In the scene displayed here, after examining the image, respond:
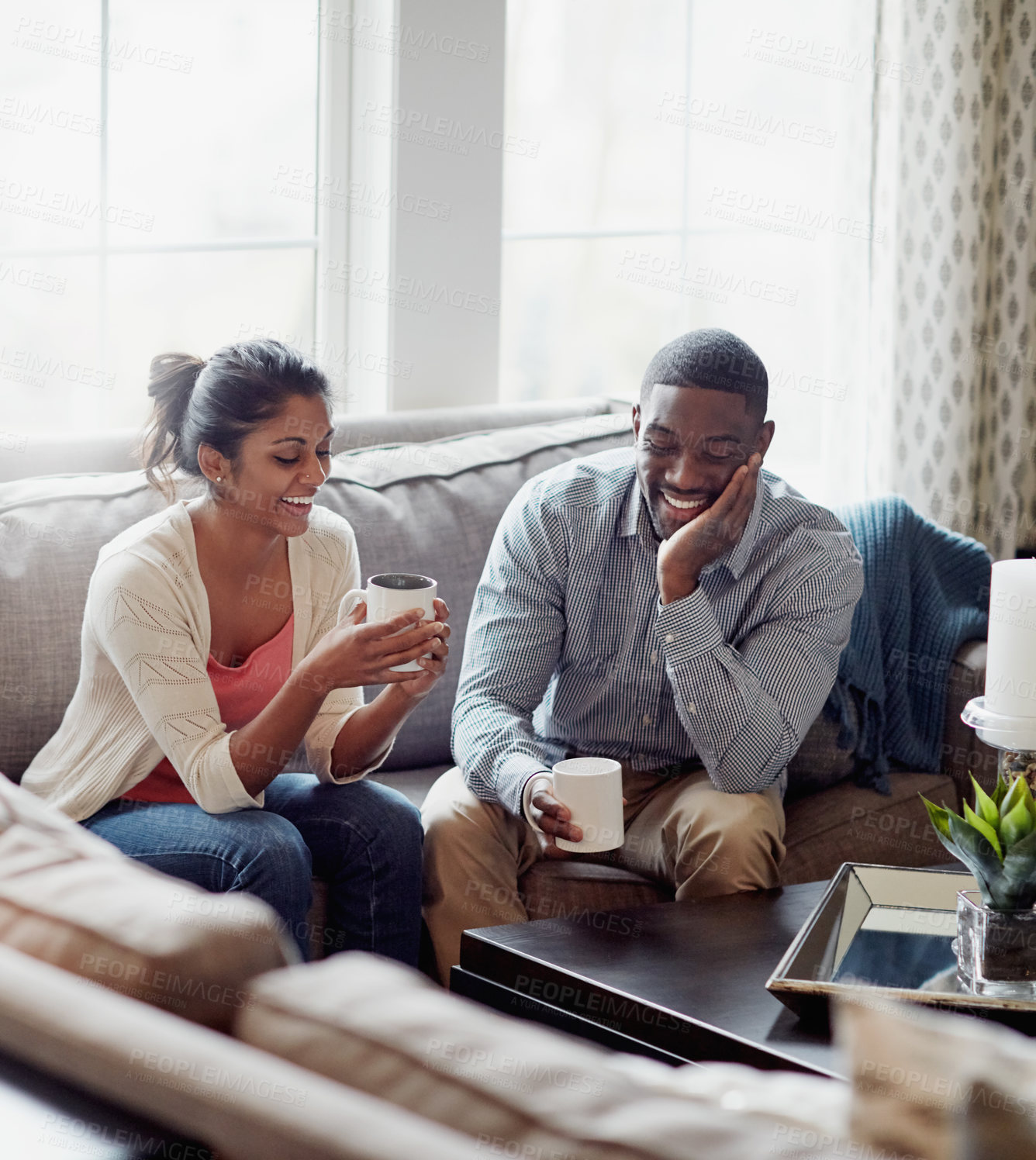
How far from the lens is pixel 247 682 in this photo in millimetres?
1943

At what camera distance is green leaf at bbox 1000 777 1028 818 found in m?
1.43

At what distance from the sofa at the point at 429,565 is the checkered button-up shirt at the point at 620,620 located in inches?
6.4

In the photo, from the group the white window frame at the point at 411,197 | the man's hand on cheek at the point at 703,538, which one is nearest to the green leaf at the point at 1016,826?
the man's hand on cheek at the point at 703,538

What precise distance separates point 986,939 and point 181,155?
6.71 feet

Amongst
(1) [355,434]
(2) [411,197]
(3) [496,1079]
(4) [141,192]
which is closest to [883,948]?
(3) [496,1079]

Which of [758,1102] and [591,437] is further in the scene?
[591,437]

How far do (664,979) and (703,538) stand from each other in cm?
70

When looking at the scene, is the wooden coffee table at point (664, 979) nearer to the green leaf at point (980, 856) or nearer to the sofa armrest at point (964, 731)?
the green leaf at point (980, 856)

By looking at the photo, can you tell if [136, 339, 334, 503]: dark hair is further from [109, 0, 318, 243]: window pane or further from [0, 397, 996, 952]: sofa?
[109, 0, 318, 243]: window pane

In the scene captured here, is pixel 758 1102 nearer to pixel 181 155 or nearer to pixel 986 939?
pixel 986 939

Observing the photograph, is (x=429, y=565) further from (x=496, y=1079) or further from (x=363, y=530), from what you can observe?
(x=496, y=1079)

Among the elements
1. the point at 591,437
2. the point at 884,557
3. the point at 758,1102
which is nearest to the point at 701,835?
the point at 884,557

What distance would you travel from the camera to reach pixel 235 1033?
1.81ft

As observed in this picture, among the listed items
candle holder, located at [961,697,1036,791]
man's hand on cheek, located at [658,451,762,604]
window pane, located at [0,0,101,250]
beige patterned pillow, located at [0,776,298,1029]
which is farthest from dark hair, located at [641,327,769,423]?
beige patterned pillow, located at [0,776,298,1029]
